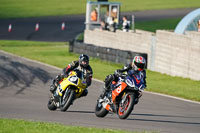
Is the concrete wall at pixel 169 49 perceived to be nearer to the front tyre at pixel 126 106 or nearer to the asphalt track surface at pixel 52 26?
the front tyre at pixel 126 106

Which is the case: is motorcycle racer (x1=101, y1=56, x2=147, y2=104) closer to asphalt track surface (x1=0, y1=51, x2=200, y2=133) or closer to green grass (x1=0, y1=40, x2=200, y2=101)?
asphalt track surface (x1=0, y1=51, x2=200, y2=133)

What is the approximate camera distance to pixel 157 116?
1455cm

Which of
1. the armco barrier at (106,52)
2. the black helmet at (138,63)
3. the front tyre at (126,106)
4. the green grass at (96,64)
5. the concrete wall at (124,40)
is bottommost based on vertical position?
the green grass at (96,64)

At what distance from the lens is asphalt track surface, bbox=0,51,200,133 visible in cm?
1261

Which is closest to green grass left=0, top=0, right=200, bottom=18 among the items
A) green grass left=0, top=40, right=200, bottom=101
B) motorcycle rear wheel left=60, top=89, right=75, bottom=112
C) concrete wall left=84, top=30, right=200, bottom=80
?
green grass left=0, top=40, right=200, bottom=101

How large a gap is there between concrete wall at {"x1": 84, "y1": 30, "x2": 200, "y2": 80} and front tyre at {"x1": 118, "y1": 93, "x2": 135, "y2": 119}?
1115 cm

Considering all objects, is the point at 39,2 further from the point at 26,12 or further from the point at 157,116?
the point at 157,116

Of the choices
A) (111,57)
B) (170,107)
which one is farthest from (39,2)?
(170,107)

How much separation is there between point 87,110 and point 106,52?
14868 millimetres

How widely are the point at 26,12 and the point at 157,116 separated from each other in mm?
47813

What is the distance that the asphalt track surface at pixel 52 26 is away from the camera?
45.8 m

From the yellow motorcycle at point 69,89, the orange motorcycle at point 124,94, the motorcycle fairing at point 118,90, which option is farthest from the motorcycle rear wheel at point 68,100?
the motorcycle fairing at point 118,90

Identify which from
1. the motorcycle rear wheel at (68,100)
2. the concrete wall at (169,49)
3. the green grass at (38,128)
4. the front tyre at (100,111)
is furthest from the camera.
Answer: the concrete wall at (169,49)

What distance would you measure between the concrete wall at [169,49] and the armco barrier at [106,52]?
0.80 meters
